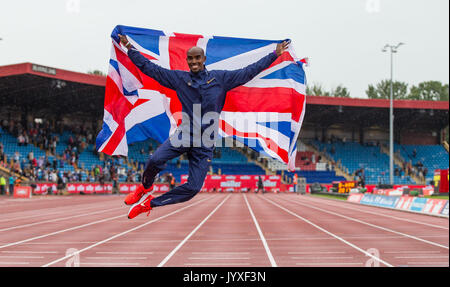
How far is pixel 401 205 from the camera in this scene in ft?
84.2

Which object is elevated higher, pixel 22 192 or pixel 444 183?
pixel 444 183

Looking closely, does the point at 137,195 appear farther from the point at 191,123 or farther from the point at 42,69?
the point at 42,69

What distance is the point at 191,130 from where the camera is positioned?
4.26 metres

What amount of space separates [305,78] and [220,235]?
10.5 m

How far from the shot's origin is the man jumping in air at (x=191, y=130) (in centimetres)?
418

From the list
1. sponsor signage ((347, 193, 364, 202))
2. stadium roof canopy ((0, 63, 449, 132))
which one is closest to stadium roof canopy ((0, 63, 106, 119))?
stadium roof canopy ((0, 63, 449, 132))

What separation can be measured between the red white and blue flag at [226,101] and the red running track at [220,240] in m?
2.29

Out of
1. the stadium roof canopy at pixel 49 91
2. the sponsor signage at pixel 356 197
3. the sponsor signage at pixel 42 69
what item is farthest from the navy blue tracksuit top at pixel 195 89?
the sponsor signage at pixel 356 197

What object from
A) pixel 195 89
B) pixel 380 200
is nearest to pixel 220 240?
pixel 195 89

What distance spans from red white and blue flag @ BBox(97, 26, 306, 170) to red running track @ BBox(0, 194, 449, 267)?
229 centimetres

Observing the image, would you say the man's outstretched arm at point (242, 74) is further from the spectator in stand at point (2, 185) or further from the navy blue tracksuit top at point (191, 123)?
the spectator in stand at point (2, 185)

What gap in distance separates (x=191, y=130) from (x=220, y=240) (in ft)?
33.6

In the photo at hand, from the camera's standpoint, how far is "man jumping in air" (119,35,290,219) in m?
4.18
